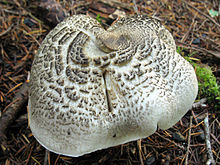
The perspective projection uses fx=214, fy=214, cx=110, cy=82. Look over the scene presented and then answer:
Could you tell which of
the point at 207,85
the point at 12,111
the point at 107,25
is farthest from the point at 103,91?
the point at 107,25

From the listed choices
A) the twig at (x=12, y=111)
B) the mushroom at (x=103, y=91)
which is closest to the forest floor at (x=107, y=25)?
the twig at (x=12, y=111)

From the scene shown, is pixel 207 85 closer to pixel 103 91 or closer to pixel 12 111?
pixel 103 91

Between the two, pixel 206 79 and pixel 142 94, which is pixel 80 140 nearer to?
pixel 142 94

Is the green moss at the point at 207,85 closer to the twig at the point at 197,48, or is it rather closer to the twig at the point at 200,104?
the twig at the point at 200,104

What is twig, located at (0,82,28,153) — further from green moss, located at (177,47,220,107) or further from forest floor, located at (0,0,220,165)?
green moss, located at (177,47,220,107)

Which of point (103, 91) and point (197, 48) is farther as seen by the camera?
point (197, 48)

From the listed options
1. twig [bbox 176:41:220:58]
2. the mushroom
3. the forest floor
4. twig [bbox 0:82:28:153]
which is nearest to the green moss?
the forest floor

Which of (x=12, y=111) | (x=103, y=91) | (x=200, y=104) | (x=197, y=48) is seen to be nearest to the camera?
(x=103, y=91)
